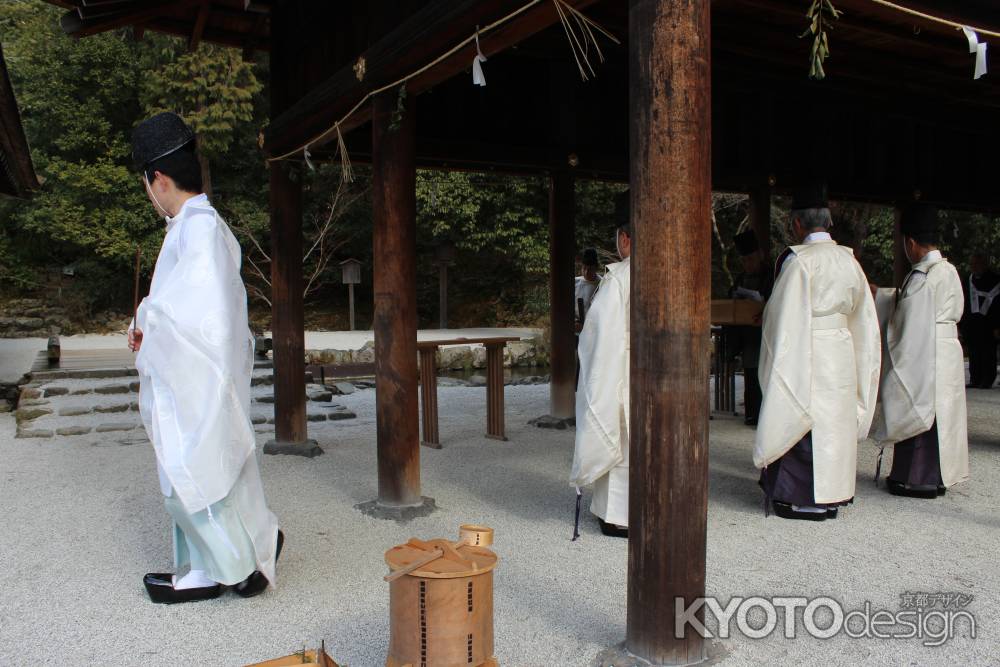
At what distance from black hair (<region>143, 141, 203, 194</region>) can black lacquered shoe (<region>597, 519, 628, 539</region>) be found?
2.67m

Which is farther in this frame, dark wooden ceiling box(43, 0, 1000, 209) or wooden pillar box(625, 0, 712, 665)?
dark wooden ceiling box(43, 0, 1000, 209)

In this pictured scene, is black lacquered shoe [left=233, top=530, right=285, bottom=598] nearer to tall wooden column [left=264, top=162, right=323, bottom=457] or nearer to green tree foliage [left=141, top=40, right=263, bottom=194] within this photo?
tall wooden column [left=264, top=162, right=323, bottom=457]

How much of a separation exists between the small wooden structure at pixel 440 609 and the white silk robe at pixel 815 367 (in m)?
2.44

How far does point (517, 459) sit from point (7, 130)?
625cm

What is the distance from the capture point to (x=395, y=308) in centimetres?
462

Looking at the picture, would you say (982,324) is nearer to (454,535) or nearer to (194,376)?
(454,535)

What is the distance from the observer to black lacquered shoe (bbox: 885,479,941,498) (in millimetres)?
4844

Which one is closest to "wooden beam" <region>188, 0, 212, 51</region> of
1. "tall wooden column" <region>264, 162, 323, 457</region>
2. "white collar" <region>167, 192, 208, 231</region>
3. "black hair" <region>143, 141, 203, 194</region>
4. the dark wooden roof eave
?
"tall wooden column" <region>264, 162, 323, 457</region>

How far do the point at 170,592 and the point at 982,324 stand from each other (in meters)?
11.0

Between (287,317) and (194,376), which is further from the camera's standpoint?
(287,317)

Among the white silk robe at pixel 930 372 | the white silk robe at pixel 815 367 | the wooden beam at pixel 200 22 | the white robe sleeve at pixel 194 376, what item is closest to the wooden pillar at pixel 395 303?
the white robe sleeve at pixel 194 376

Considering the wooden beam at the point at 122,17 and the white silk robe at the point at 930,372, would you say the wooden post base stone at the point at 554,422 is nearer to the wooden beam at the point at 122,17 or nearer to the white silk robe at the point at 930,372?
the white silk robe at the point at 930,372

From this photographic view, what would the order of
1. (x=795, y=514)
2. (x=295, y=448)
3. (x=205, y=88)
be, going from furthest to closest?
(x=205, y=88)
(x=295, y=448)
(x=795, y=514)

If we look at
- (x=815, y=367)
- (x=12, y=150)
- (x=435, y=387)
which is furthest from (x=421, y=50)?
(x=12, y=150)
